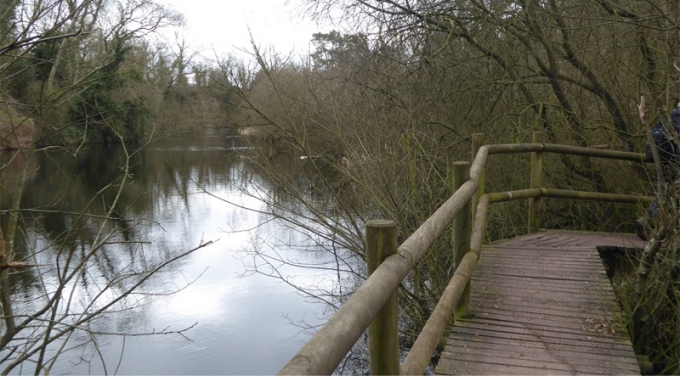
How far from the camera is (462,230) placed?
375cm

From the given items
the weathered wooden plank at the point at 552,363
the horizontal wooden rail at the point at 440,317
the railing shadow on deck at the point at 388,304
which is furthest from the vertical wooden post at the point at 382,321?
the weathered wooden plank at the point at 552,363

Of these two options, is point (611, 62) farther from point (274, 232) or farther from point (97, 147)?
point (97, 147)

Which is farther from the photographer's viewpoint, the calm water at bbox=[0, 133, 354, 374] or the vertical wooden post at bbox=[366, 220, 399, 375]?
the calm water at bbox=[0, 133, 354, 374]

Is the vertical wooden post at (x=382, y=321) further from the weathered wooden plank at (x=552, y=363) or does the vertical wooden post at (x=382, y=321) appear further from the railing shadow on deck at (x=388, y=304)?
the weathered wooden plank at (x=552, y=363)

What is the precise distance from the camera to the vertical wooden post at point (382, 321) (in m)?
1.86

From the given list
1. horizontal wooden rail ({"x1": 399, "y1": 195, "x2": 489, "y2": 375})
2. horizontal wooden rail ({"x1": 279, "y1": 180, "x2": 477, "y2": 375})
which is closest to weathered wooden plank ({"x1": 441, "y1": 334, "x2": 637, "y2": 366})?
horizontal wooden rail ({"x1": 399, "y1": 195, "x2": 489, "y2": 375})

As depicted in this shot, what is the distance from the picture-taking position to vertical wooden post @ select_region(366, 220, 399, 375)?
186 cm

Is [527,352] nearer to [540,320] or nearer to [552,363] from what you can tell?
[552,363]

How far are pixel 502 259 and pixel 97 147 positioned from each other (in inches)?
1648

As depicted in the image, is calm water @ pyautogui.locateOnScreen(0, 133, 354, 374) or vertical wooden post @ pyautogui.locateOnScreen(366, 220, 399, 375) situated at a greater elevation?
vertical wooden post @ pyautogui.locateOnScreen(366, 220, 399, 375)

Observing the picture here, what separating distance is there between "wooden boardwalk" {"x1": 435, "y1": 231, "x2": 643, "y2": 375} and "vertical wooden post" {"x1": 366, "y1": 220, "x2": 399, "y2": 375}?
1158 mm

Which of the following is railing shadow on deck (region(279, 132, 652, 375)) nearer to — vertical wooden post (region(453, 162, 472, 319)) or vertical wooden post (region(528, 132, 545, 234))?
vertical wooden post (region(453, 162, 472, 319))

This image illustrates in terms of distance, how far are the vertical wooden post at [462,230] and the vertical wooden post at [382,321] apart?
1.84 metres

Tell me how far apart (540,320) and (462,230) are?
2.34 ft
